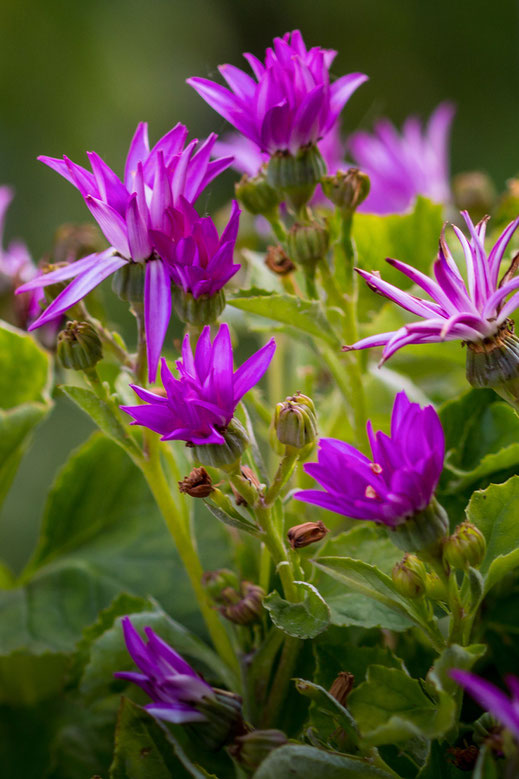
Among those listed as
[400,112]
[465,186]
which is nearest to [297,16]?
[400,112]

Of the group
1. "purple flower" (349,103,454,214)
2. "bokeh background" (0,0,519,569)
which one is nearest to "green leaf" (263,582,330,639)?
"purple flower" (349,103,454,214)

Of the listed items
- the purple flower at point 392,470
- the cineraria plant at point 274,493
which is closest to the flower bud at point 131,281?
the cineraria plant at point 274,493

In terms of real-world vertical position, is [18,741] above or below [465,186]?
below

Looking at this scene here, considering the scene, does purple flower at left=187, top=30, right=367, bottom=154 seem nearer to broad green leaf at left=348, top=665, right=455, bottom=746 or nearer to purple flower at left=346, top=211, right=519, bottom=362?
purple flower at left=346, top=211, right=519, bottom=362

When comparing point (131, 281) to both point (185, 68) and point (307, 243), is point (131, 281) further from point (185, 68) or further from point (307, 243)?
point (185, 68)

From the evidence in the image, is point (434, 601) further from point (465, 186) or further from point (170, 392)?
point (465, 186)

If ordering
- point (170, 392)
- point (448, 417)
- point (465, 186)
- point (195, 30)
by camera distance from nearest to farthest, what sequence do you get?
point (170, 392) < point (448, 417) < point (465, 186) < point (195, 30)

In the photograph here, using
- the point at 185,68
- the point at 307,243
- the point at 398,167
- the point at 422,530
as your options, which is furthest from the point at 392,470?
the point at 185,68
